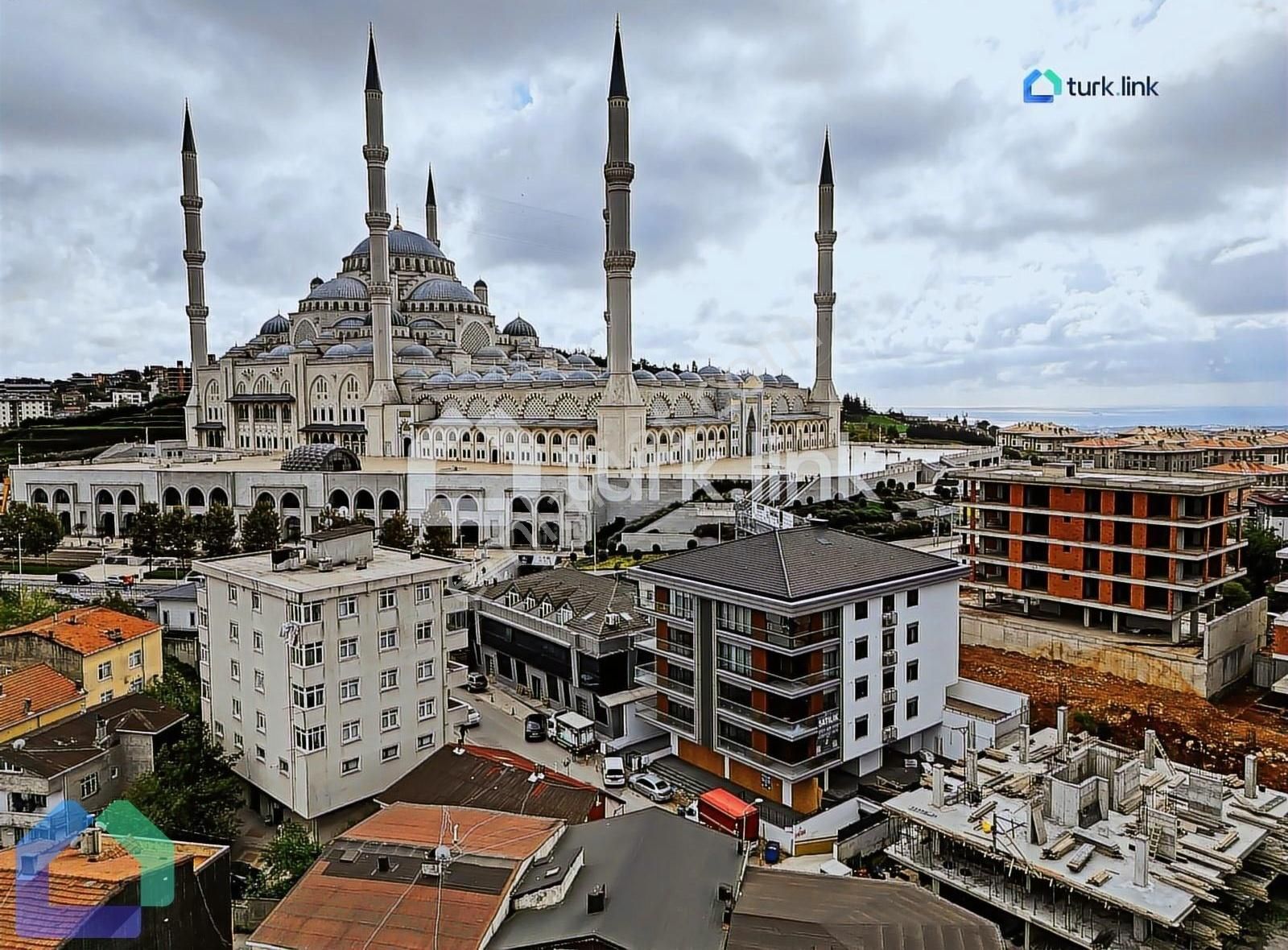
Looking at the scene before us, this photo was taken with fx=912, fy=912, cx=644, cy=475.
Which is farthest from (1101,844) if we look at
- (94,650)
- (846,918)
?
(94,650)

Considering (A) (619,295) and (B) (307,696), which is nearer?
(B) (307,696)

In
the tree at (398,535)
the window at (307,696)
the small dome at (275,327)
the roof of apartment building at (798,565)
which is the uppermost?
the small dome at (275,327)

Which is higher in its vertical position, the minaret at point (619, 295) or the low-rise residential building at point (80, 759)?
the minaret at point (619, 295)

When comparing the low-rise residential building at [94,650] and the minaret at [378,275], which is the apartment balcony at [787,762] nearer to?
the low-rise residential building at [94,650]

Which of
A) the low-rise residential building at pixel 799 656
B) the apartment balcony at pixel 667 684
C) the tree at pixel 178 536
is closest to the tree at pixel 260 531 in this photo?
the tree at pixel 178 536

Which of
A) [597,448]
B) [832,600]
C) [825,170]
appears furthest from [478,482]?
[825,170]

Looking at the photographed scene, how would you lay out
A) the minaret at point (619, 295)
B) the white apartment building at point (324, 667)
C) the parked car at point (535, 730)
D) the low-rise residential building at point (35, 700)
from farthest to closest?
the minaret at point (619, 295) → the parked car at point (535, 730) → the low-rise residential building at point (35, 700) → the white apartment building at point (324, 667)

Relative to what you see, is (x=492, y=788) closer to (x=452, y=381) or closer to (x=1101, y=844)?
(x=1101, y=844)

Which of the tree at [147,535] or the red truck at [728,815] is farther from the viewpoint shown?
the tree at [147,535]
